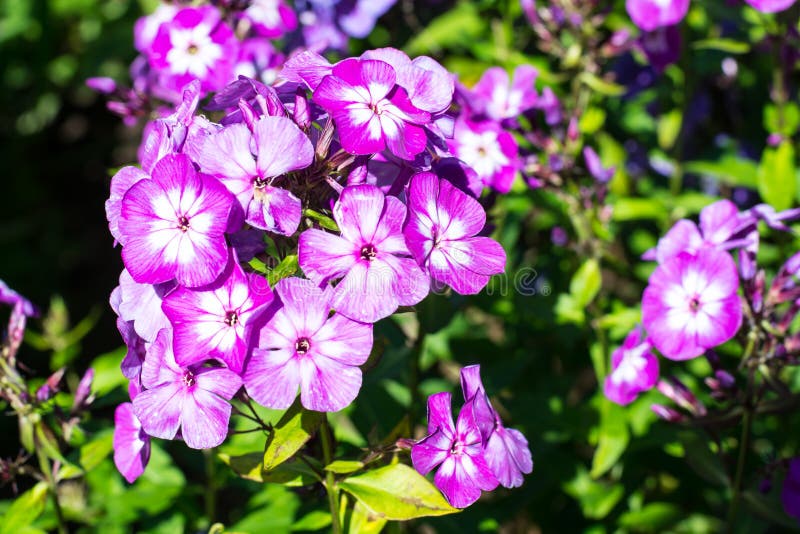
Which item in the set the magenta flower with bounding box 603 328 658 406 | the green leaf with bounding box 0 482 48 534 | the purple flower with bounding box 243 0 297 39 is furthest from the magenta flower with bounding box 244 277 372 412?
the purple flower with bounding box 243 0 297 39

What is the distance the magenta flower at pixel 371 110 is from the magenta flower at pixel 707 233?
2.85ft

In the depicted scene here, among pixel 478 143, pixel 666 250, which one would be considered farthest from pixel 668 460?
pixel 478 143

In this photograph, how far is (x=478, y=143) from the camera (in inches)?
96.1

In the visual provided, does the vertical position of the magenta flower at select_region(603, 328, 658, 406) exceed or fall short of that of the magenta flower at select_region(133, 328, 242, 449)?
it falls short

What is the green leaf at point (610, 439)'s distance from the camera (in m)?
2.56

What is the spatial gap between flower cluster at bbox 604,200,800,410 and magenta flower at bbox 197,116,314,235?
101cm

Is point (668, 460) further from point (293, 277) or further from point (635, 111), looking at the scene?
point (293, 277)

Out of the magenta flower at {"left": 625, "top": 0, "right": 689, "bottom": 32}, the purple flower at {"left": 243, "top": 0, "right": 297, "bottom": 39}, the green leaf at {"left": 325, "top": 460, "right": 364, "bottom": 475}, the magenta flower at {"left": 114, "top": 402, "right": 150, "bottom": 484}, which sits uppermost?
the magenta flower at {"left": 625, "top": 0, "right": 689, "bottom": 32}

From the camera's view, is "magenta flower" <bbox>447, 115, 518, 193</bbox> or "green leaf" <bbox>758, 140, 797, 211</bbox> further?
"green leaf" <bbox>758, 140, 797, 211</bbox>

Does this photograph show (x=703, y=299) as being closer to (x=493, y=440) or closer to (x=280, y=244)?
(x=493, y=440)

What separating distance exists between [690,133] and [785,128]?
0.78 m

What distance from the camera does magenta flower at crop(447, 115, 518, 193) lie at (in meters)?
2.34

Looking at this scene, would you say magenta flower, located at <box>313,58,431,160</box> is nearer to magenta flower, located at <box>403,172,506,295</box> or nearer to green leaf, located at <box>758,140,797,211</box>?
magenta flower, located at <box>403,172,506,295</box>

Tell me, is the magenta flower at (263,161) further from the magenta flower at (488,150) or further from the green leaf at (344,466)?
the magenta flower at (488,150)
